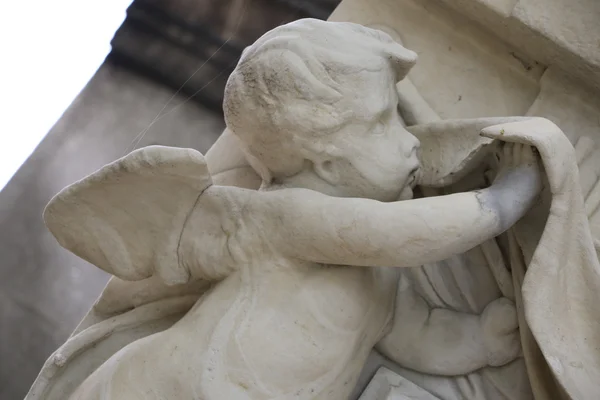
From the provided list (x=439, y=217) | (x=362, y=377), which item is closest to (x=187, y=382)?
(x=362, y=377)

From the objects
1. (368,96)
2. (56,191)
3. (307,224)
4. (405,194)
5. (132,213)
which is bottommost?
(56,191)

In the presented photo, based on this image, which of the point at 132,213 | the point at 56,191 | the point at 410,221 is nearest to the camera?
the point at 410,221

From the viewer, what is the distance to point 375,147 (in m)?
1.32

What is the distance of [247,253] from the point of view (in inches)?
53.1

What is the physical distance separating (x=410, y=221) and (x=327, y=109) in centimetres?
27

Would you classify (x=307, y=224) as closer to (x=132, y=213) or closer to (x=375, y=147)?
(x=375, y=147)

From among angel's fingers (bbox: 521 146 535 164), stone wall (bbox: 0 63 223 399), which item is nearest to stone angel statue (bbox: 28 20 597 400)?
angel's fingers (bbox: 521 146 535 164)

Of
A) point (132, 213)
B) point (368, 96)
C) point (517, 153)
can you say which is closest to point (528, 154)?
point (517, 153)

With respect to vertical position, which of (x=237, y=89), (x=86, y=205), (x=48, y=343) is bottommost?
(x=48, y=343)

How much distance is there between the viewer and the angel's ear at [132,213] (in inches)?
52.7

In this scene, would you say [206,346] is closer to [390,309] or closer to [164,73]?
[390,309]

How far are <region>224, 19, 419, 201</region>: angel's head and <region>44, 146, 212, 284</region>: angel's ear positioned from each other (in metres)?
0.15

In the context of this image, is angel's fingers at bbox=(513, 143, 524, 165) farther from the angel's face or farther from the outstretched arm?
the angel's face

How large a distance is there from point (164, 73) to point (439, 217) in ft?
6.07
